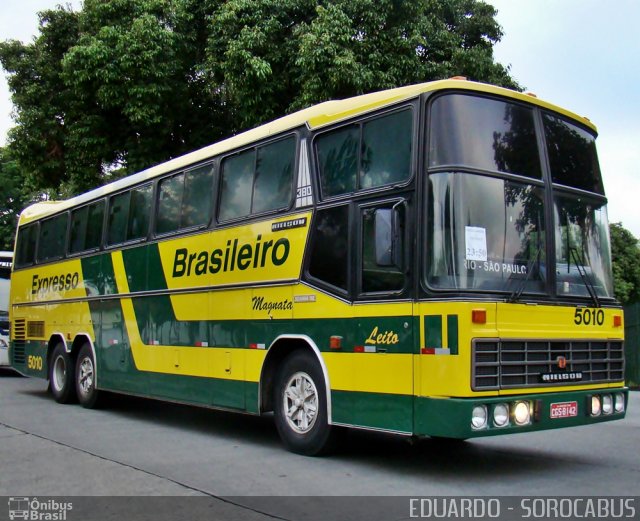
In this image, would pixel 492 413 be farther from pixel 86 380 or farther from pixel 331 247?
pixel 86 380

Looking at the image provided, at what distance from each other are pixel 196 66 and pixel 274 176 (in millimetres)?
9396

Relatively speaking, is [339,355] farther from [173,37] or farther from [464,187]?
[173,37]

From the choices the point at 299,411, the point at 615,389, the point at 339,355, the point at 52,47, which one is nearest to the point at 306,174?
the point at 339,355

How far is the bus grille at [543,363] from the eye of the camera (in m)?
6.13

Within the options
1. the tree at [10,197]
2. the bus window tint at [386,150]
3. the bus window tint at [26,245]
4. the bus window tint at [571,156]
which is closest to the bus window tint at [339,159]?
the bus window tint at [386,150]

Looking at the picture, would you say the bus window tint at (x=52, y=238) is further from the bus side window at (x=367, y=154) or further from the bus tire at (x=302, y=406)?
the bus side window at (x=367, y=154)

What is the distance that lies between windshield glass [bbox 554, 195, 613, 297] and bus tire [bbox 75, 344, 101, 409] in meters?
8.09

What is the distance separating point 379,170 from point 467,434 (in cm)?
259

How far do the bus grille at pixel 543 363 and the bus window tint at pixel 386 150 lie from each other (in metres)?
1.76

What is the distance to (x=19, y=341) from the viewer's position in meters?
14.9

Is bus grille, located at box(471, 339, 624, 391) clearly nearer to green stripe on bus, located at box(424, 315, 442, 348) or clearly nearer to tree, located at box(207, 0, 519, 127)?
green stripe on bus, located at box(424, 315, 442, 348)

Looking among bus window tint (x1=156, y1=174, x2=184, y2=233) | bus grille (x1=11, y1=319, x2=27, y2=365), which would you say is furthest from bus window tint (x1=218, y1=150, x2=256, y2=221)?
bus grille (x1=11, y1=319, x2=27, y2=365)

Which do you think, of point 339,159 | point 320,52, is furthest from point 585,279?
point 320,52

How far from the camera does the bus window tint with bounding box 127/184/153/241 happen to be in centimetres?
1096
